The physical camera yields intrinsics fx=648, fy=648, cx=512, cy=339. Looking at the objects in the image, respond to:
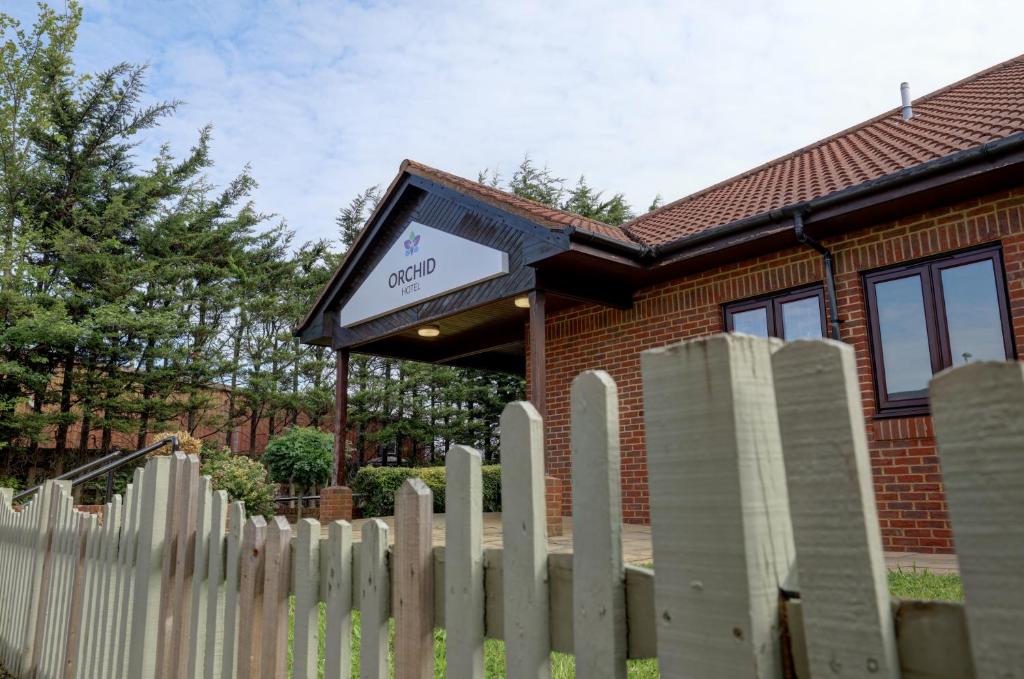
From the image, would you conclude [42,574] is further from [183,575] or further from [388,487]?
[388,487]

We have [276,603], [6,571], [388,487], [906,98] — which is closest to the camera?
[276,603]

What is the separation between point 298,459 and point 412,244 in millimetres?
6242

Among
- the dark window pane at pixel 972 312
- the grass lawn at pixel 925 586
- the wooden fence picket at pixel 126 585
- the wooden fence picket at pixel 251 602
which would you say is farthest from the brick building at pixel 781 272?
the wooden fence picket at pixel 251 602

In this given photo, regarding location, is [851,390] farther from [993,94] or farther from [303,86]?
[303,86]

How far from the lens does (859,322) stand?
6.64 meters

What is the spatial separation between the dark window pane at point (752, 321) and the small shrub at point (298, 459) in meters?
9.11

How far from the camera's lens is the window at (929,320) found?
5.89 m

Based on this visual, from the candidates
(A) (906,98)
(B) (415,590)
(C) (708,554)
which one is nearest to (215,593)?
(B) (415,590)

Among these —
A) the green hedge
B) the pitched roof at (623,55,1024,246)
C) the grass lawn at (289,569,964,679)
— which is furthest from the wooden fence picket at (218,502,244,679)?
the green hedge

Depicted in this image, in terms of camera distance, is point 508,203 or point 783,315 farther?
point 508,203

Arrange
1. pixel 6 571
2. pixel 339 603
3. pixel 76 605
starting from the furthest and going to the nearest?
pixel 6 571 → pixel 76 605 → pixel 339 603

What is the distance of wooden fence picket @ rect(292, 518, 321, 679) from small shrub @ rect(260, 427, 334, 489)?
12.3 m

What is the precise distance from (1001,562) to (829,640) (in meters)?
0.21

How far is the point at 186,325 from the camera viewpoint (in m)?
17.2
